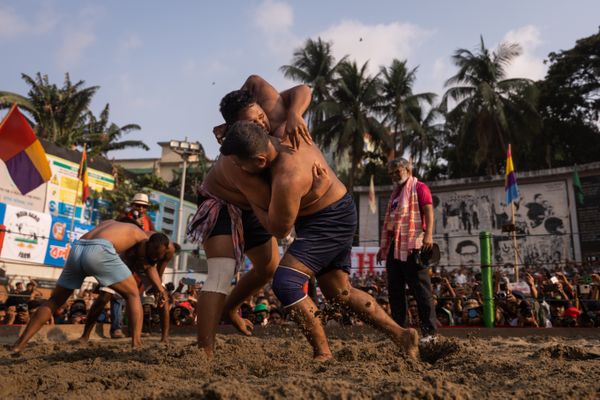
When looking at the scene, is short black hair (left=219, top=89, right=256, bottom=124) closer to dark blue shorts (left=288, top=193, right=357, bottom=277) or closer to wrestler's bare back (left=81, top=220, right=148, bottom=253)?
dark blue shorts (left=288, top=193, right=357, bottom=277)

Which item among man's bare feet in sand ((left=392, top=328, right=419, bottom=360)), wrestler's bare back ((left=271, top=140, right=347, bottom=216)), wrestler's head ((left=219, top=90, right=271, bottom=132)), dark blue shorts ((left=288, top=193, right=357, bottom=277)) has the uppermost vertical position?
wrestler's head ((left=219, top=90, right=271, bottom=132))

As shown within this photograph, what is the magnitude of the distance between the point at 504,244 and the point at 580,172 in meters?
4.19

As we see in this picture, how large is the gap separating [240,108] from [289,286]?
3.38 feet

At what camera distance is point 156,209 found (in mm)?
24516

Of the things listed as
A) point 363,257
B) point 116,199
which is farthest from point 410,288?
point 116,199

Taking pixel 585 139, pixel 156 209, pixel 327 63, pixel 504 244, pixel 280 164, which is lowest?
pixel 280 164

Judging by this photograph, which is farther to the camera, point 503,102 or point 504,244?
point 503,102

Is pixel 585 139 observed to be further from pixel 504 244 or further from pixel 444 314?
pixel 444 314

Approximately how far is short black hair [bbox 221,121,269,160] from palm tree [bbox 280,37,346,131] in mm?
25171

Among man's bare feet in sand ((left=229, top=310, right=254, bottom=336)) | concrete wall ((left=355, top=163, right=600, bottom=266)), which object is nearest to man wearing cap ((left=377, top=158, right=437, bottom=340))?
man's bare feet in sand ((left=229, top=310, right=254, bottom=336))

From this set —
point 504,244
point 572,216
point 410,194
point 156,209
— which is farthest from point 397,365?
point 156,209

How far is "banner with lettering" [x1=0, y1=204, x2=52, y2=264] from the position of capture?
53.2ft

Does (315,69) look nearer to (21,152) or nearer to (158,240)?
(21,152)

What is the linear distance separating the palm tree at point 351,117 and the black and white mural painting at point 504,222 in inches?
246
